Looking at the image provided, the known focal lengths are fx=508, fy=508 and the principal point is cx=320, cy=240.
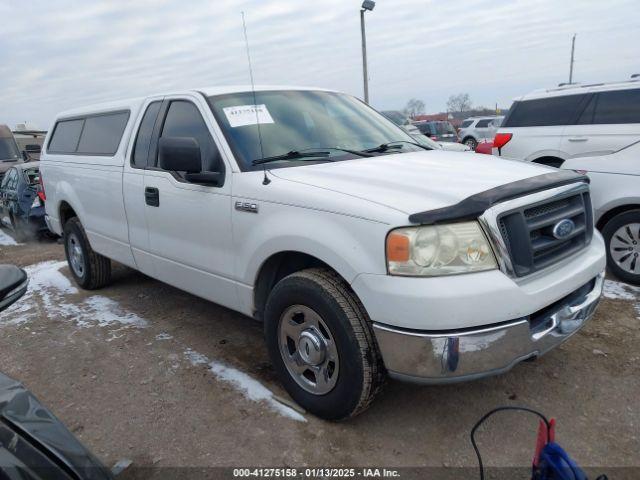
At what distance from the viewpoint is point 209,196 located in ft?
11.1

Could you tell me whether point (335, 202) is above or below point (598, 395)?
above

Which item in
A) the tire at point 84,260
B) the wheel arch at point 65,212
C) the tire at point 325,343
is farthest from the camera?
the wheel arch at point 65,212

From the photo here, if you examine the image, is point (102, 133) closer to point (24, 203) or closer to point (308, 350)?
point (308, 350)

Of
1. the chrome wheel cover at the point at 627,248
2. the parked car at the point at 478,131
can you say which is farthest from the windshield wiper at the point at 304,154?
the parked car at the point at 478,131

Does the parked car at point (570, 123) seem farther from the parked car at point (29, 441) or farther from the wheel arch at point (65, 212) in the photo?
the parked car at point (29, 441)

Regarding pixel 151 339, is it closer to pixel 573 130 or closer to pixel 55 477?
pixel 55 477

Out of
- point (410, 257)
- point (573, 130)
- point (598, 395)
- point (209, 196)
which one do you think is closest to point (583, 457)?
→ point (598, 395)

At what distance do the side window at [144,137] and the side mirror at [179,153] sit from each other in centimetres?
110

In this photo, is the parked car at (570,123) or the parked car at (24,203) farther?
the parked car at (24,203)

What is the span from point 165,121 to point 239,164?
3.83 ft

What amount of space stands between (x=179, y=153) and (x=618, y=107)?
6.14 meters

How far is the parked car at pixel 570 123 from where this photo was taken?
6.61 m

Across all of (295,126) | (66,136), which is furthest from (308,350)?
(66,136)

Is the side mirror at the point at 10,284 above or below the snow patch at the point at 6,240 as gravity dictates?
above
